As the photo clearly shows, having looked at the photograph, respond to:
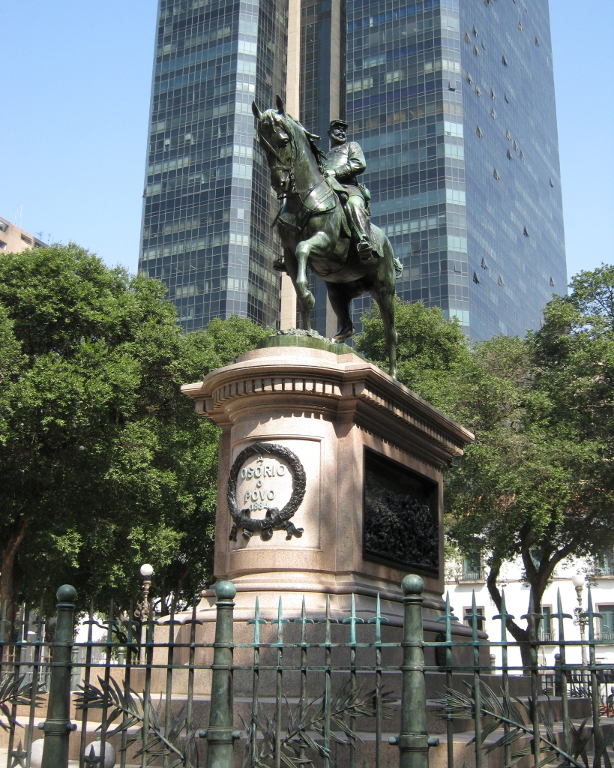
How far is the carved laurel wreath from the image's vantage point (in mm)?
10469

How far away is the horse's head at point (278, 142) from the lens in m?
11.6

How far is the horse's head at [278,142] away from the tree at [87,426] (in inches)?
532

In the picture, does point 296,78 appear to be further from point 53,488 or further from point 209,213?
point 53,488

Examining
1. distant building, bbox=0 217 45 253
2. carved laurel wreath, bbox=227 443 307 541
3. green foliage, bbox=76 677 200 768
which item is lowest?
green foliage, bbox=76 677 200 768

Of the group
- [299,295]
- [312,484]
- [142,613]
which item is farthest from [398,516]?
[142,613]

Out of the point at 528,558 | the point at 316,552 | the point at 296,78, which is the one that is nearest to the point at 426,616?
the point at 316,552

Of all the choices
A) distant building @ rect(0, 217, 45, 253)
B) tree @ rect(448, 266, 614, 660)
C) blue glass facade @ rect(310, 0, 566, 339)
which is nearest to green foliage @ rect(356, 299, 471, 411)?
tree @ rect(448, 266, 614, 660)

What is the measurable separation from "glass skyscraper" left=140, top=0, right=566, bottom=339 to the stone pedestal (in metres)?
75.3

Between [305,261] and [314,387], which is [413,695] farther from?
[305,261]

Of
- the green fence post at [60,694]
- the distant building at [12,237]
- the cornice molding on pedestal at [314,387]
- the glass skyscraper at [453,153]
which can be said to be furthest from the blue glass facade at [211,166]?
the green fence post at [60,694]

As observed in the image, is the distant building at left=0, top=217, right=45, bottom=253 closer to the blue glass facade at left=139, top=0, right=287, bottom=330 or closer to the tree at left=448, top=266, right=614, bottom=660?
the blue glass facade at left=139, top=0, right=287, bottom=330

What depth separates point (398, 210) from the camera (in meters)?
94.5

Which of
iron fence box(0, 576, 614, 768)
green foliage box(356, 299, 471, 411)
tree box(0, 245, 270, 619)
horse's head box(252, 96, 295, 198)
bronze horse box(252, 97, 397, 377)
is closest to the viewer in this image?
iron fence box(0, 576, 614, 768)

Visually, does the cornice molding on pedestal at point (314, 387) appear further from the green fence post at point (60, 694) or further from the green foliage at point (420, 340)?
the green foliage at point (420, 340)
